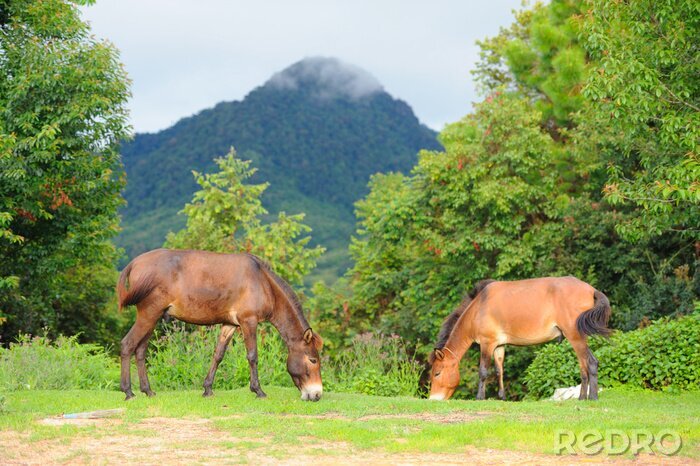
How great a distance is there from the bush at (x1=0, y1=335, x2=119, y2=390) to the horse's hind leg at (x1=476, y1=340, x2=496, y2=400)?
251 inches

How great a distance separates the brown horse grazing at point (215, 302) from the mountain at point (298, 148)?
49.3 meters

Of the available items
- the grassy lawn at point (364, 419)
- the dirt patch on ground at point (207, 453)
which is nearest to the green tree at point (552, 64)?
the grassy lawn at point (364, 419)

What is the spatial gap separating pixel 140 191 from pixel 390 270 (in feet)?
199

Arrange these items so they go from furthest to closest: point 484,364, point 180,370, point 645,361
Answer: point 645,361, point 180,370, point 484,364

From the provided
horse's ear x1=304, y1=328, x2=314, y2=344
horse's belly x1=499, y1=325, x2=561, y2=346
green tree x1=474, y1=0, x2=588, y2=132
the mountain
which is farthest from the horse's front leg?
the mountain

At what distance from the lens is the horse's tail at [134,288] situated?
35.2 feet

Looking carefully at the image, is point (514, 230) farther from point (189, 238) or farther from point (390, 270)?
point (189, 238)

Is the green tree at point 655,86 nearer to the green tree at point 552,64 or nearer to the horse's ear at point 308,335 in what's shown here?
the horse's ear at point 308,335

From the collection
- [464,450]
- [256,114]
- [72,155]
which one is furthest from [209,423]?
[256,114]

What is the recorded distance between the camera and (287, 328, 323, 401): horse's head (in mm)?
10906

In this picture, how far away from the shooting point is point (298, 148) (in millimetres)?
101938

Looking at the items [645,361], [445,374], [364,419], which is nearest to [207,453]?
[364,419]

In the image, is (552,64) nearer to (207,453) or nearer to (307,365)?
(307,365)

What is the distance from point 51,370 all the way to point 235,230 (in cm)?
1817
